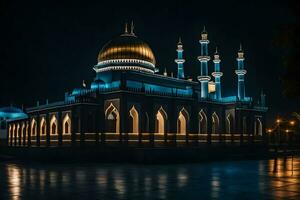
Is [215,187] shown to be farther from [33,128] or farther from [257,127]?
[257,127]

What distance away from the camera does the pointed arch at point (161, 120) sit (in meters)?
36.8

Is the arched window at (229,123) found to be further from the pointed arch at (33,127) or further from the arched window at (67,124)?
the pointed arch at (33,127)

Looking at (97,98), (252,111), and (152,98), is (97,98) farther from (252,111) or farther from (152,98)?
(252,111)

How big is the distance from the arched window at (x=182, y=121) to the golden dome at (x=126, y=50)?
6969 mm

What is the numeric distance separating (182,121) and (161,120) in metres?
2.18

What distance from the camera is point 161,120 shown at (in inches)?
1516

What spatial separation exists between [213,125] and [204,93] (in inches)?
142

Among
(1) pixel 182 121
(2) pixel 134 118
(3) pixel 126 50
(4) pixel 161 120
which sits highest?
(3) pixel 126 50

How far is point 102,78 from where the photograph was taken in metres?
41.4

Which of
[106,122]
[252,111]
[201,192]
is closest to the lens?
[201,192]

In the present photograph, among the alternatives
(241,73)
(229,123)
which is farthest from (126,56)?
(241,73)

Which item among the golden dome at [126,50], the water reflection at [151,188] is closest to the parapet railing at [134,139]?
the golden dome at [126,50]

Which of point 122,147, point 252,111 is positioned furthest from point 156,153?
point 252,111

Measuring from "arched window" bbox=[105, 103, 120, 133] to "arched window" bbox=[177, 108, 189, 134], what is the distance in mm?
6433
